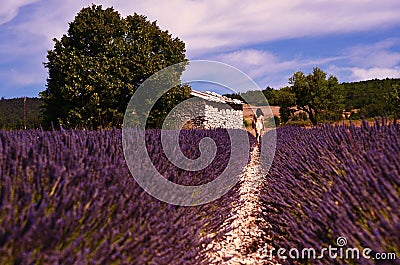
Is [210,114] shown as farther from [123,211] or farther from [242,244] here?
[123,211]

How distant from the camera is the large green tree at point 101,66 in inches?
A: 579

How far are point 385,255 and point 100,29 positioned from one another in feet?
52.7

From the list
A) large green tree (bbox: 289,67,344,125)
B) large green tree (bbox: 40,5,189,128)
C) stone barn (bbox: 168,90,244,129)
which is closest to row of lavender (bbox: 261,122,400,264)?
stone barn (bbox: 168,90,244,129)

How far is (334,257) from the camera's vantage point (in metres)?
1.88

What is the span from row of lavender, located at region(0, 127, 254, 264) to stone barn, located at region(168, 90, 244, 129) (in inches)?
364

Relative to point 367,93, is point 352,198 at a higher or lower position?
lower

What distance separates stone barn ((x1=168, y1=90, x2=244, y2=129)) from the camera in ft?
41.1

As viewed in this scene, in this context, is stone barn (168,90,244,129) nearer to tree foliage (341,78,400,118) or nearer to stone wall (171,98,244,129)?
stone wall (171,98,244,129)

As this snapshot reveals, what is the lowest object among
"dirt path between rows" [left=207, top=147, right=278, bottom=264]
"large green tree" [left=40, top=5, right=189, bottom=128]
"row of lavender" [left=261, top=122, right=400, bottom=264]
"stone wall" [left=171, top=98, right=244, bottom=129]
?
"dirt path between rows" [left=207, top=147, right=278, bottom=264]

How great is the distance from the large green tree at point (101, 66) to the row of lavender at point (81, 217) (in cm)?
1252

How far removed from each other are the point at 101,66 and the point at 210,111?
15.0 feet

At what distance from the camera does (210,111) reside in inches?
588

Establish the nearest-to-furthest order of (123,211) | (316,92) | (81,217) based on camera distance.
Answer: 1. (81,217)
2. (123,211)
3. (316,92)

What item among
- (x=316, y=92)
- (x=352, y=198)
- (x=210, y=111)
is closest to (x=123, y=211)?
(x=352, y=198)
